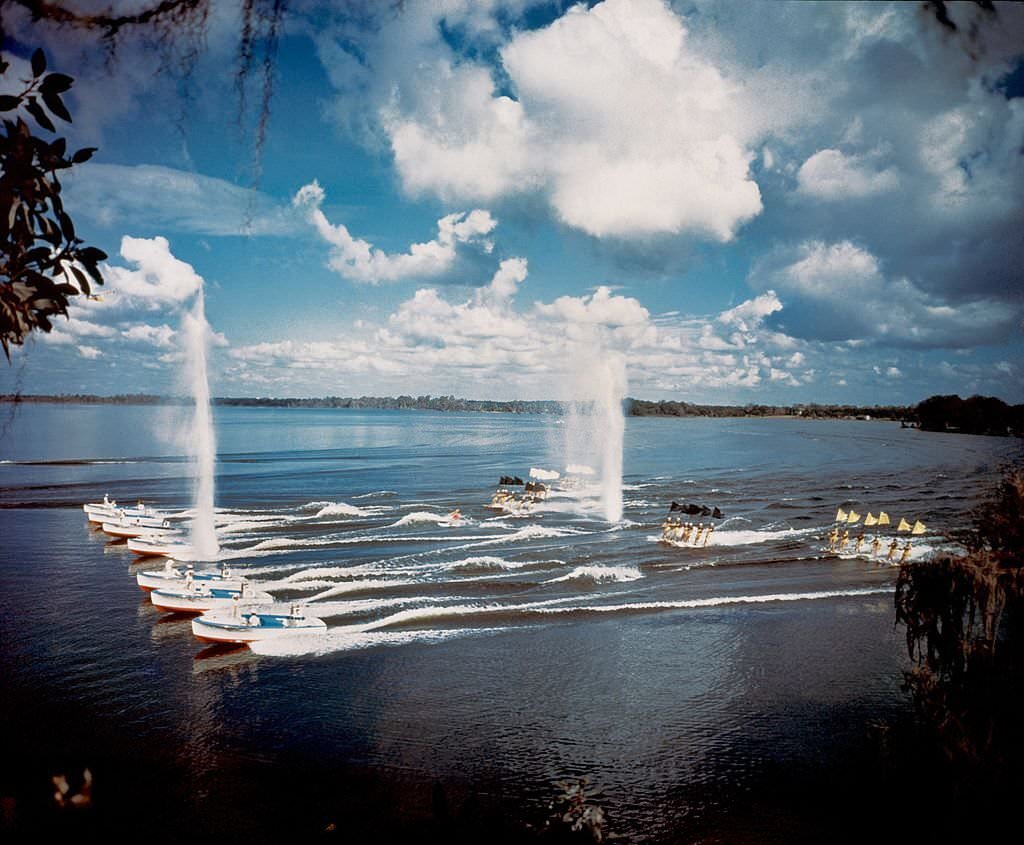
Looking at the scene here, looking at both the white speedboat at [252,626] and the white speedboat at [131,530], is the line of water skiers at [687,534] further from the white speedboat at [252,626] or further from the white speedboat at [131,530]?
the white speedboat at [131,530]

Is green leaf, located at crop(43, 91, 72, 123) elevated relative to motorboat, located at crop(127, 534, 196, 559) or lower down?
elevated

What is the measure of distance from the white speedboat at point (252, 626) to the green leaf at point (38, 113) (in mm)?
23340

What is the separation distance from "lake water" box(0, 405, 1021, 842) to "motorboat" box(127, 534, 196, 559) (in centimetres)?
167

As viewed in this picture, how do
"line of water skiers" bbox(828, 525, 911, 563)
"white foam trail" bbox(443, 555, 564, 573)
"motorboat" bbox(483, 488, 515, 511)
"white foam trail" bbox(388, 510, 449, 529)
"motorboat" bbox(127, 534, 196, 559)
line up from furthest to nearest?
"motorboat" bbox(483, 488, 515, 511) < "white foam trail" bbox(388, 510, 449, 529) < "line of water skiers" bbox(828, 525, 911, 563) < "motorboat" bbox(127, 534, 196, 559) < "white foam trail" bbox(443, 555, 564, 573)

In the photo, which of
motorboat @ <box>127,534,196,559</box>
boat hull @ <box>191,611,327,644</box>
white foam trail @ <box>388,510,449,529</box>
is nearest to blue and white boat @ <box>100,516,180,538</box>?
motorboat @ <box>127,534,196,559</box>

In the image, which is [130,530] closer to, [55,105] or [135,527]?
[135,527]

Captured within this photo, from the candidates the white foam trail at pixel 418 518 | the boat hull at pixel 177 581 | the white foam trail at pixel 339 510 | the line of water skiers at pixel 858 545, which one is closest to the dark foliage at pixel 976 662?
the boat hull at pixel 177 581

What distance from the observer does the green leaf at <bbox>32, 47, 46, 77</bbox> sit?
479cm

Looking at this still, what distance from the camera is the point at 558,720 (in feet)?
64.8

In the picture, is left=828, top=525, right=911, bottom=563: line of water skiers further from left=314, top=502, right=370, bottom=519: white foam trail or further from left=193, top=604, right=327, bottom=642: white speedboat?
left=314, top=502, right=370, bottom=519: white foam trail

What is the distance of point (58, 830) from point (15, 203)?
15.9 meters

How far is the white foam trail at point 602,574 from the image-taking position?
3522cm

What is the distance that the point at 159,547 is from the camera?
40125 mm

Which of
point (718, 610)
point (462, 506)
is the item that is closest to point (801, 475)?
point (462, 506)
